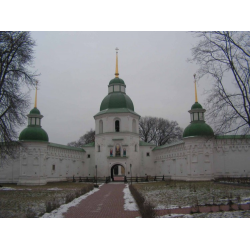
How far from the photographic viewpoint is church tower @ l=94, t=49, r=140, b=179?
4422 cm

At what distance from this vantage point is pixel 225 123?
14.6 metres

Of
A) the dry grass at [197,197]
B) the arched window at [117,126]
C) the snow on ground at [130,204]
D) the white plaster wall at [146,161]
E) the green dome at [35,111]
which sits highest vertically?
the green dome at [35,111]

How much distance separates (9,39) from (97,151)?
3056 centimetres

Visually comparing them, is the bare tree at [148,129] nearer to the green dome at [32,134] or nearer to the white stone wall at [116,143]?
the white stone wall at [116,143]

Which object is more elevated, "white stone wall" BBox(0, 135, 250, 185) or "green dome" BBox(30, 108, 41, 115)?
"green dome" BBox(30, 108, 41, 115)

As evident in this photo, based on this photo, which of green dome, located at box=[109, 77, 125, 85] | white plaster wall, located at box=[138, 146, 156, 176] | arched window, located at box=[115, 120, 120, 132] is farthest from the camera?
green dome, located at box=[109, 77, 125, 85]

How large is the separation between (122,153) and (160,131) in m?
22.6

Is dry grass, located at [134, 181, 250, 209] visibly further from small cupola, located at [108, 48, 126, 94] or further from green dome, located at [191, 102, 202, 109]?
small cupola, located at [108, 48, 126, 94]

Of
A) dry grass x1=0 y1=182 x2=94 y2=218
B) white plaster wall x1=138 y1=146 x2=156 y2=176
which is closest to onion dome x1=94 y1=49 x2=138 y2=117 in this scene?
white plaster wall x1=138 y1=146 x2=156 y2=176

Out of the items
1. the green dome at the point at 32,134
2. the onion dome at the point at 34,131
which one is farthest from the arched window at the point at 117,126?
the green dome at the point at 32,134

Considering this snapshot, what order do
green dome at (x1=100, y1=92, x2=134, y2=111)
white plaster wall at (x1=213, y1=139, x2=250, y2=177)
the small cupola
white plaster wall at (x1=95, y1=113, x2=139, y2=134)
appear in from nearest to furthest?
white plaster wall at (x1=213, y1=139, x2=250, y2=177) < white plaster wall at (x1=95, y1=113, x2=139, y2=134) < green dome at (x1=100, y1=92, x2=134, y2=111) < the small cupola

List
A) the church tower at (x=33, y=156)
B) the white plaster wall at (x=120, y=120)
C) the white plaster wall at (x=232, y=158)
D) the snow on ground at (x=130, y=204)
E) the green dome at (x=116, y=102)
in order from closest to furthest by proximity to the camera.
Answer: the snow on ground at (x=130, y=204) → the white plaster wall at (x=232, y=158) → the church tower at (x=33, y=156) → the white plaster wall at (x=120, y=120) → the green dome at (x=116, y=102)

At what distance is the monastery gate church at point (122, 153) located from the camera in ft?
110
